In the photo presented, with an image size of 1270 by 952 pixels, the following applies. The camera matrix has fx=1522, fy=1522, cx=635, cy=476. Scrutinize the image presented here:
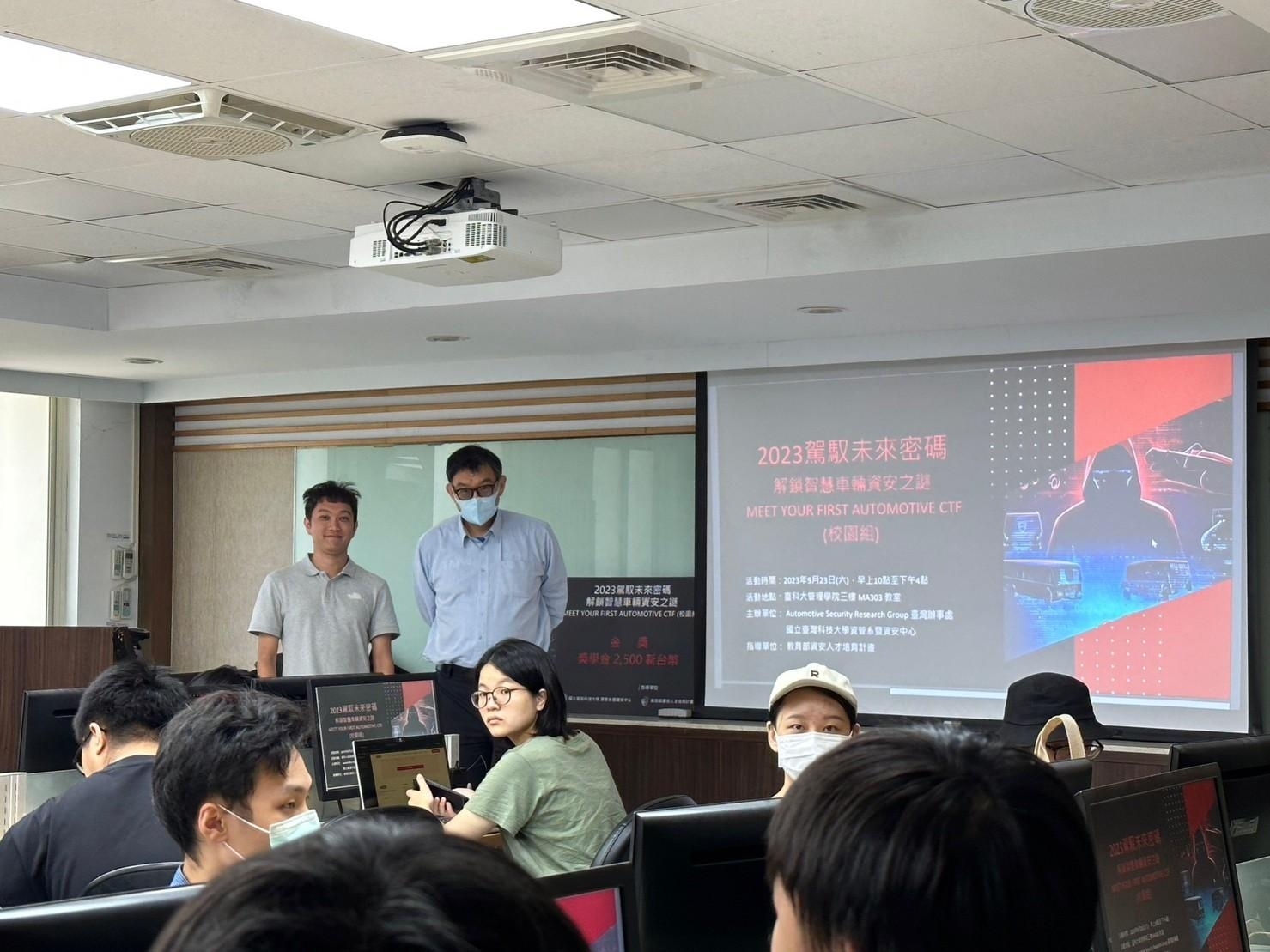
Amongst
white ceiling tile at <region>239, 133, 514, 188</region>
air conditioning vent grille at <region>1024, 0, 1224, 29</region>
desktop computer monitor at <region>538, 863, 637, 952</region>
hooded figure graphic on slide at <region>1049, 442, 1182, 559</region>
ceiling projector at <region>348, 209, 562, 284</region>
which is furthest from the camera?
hooded figure graphic on slide at <region>1049, 442, 1182, 559</region>

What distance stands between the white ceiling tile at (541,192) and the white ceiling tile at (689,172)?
0.28 feet

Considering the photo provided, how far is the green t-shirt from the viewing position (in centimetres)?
388

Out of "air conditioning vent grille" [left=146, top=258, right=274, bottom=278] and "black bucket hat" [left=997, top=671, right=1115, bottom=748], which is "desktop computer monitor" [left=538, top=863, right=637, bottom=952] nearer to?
"black bucket hat" [left=997, top=671, right=1115, bottom=748]

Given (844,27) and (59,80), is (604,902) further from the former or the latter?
(59,80)

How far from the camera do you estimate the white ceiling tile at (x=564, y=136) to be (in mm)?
4129

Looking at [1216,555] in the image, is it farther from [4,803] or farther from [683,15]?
[4,803]

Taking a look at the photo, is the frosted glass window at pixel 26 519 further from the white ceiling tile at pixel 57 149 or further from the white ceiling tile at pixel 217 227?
the white ceiling tile at pixel 57 149

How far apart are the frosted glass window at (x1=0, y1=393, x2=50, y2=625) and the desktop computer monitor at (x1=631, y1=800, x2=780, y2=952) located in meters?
7.66

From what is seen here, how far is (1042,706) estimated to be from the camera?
480cm

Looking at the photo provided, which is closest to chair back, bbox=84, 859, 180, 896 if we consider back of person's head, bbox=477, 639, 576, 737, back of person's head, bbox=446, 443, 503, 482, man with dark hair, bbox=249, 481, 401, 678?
back of person's head, bbox=477, 639, 576, 737

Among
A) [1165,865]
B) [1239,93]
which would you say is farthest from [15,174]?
[1165,865]

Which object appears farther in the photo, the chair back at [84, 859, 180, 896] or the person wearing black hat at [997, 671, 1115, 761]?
the person wearing black hat at [997, 671, 1115, 761]

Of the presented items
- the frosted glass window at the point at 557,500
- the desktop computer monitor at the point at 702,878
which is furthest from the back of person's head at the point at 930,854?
the frosted glass window at the point at 557,500

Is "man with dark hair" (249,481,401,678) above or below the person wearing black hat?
above
